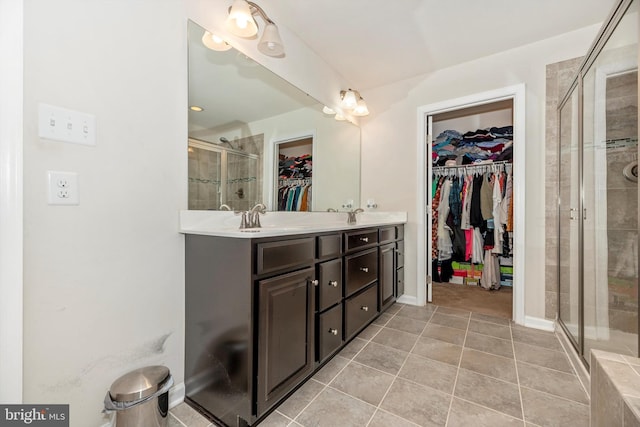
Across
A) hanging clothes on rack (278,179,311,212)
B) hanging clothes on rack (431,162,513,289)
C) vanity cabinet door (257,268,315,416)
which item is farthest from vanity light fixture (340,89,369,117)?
vanity cabinet door (257,268,315,416)

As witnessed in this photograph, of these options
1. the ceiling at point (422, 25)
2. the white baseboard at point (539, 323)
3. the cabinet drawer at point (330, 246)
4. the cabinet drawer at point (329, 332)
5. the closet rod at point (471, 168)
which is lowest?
the white baseboard at point (539, 323)

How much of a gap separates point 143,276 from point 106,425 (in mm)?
622

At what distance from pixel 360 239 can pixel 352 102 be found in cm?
146

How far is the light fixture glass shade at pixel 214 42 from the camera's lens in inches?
59.2

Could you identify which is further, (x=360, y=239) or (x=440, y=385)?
(x=360, y=239)

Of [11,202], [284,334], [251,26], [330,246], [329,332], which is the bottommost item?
[329,332]

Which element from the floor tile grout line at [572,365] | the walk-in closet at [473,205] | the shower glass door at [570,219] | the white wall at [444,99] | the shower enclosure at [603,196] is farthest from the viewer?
the walk-in closet at [473,205]

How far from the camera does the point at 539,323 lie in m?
2.19

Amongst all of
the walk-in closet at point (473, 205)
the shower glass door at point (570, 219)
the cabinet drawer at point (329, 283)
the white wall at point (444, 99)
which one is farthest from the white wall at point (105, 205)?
the walk-in closet at point (473, 205)

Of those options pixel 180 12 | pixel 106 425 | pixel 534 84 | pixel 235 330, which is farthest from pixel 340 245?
pixel 534 84

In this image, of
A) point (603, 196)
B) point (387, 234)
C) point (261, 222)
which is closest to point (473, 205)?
point (387, 234)

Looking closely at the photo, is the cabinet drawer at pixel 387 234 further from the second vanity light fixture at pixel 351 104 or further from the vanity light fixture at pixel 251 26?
the vanity light fixture at pixel 251 26

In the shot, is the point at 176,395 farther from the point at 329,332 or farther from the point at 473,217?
the point at 473,217
